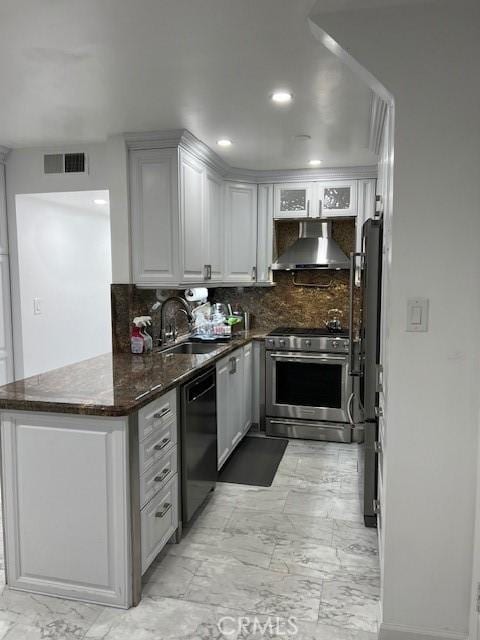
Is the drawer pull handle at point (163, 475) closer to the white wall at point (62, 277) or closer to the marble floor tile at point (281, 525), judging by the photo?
the marble floor tile at point (281, 525)

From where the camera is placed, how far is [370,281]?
2670 millimetres

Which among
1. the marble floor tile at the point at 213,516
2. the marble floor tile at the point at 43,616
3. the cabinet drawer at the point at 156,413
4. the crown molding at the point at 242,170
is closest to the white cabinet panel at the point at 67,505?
the marble floor tile at the point at 43,616

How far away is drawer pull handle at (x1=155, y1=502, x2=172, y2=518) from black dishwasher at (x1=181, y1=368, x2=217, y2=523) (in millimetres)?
182

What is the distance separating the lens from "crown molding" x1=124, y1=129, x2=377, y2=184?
3.29 metres

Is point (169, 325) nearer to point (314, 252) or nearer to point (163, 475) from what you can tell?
point (314, 252)

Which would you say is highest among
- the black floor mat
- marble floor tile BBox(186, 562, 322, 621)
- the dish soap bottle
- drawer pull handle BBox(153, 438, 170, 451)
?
the dish soap bottle

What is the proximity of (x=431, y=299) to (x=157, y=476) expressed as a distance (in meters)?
1.49

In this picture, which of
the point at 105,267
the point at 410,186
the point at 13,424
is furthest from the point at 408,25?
the point at 105,267

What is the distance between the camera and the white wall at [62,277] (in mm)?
3900

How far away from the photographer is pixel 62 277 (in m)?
4.54

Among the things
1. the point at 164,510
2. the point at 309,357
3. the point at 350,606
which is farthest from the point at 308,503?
the point at 309,357

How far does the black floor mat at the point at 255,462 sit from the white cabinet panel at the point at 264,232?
155 centimetres

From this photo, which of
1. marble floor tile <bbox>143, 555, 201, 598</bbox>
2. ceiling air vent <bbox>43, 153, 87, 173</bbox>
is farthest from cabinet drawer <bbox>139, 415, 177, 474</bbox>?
ceiling air vent <bbox>43, 153, 87, 173</bbox>

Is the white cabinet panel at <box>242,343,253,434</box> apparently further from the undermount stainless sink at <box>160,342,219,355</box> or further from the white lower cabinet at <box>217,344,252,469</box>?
the undermount stainless sink at <box>160,342,219,355</box>
